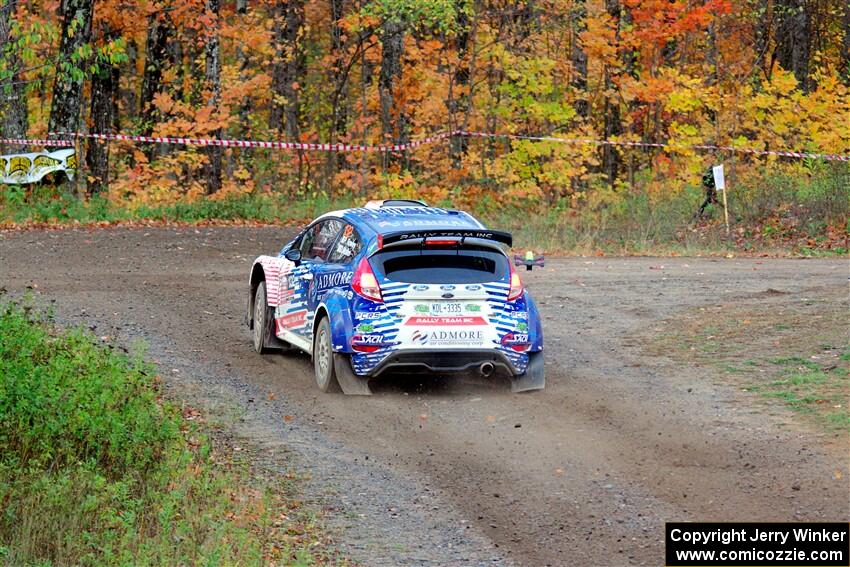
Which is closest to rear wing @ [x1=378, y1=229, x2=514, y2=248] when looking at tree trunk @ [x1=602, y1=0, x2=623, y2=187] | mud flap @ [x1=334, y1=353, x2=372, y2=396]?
mud flap @ [x1=334, y1=353, x2=372, y2=396]

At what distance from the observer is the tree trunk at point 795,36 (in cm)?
4219

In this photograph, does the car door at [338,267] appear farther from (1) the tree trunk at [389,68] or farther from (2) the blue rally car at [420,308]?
(1) the tree trunk at [389,68]

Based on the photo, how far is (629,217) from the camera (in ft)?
97.9

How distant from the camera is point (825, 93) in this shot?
3531cm

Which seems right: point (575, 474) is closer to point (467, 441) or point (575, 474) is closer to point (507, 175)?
point (467, 441)

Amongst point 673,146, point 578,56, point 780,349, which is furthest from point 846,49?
point 780,349

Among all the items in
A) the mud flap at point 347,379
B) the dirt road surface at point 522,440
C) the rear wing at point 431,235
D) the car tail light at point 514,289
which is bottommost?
the dirt road surface at point 522,440

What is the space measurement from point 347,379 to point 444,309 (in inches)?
45.9

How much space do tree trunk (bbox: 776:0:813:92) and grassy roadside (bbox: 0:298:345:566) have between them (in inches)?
1300

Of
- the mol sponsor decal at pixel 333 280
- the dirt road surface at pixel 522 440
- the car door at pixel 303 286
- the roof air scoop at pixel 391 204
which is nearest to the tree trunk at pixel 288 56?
the dirt road surface at pixel 522 440

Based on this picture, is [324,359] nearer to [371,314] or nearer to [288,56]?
[371,314]

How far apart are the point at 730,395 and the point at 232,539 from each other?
6.32m

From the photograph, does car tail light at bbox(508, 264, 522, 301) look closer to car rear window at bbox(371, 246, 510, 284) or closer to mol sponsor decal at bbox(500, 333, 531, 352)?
car rear window at bbox(371, 246, 510, 284)

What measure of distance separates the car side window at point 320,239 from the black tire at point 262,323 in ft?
2.56
